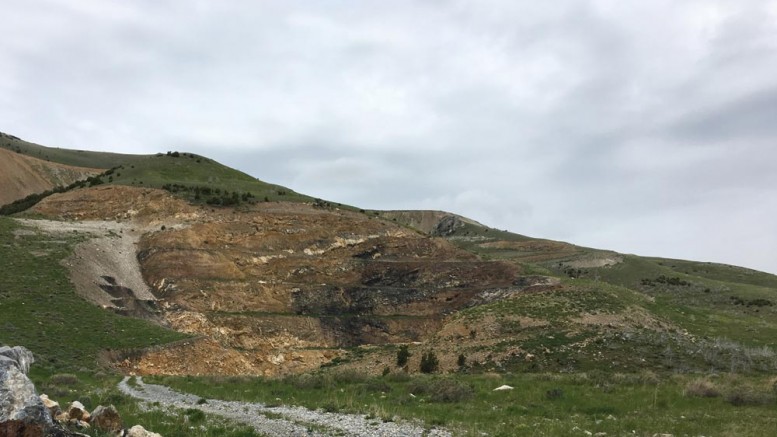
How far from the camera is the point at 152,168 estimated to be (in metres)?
82.6

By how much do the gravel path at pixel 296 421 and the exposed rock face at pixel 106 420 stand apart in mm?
3709

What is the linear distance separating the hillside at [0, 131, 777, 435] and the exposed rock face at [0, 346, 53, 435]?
34.3 ft

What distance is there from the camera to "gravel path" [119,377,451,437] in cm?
1391

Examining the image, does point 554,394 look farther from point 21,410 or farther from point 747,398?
point 21,410

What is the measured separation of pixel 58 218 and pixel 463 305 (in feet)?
158

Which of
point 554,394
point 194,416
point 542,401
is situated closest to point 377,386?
point 542,401

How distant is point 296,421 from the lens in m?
15.9

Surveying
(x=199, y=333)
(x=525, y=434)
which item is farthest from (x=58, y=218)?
(x=525, y=434)

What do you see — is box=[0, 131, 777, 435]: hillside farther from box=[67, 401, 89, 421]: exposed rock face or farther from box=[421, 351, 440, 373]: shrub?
box=[67, 401, 89, 421]: exposed rock face

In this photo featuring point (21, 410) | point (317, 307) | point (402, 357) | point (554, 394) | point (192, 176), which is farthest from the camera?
point (192, 176)

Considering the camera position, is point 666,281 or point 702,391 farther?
point 666,281

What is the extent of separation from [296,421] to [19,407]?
26.8 ft

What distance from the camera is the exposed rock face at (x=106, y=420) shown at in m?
11.8

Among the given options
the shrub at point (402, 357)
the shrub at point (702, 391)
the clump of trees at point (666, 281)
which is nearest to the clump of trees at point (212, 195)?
the shrub at point (402, 357)
